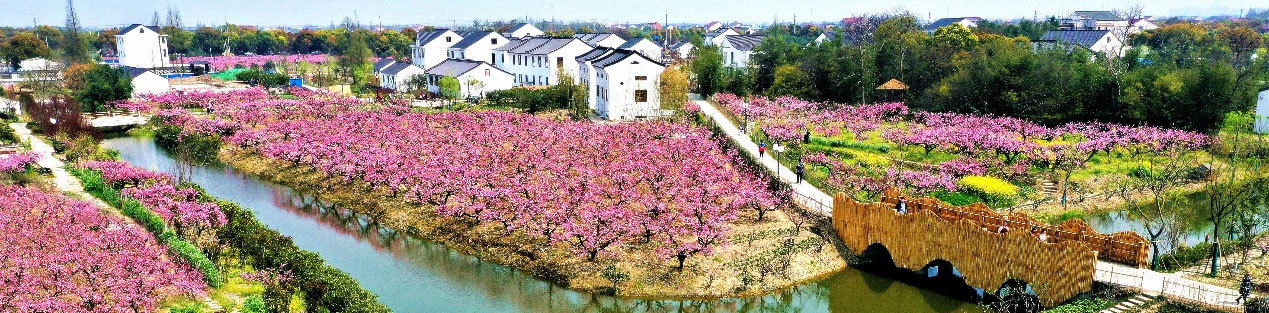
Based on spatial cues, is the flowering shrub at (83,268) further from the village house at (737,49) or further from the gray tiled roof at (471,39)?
the village house at (737,49)

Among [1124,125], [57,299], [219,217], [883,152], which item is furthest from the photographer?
[1124,125]

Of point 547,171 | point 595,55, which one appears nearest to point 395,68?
point 595,55

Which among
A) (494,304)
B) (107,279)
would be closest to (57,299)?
(107,279)

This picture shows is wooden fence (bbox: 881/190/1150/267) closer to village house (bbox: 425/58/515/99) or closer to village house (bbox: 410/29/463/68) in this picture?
village house (bbox: 425/58/515/99)

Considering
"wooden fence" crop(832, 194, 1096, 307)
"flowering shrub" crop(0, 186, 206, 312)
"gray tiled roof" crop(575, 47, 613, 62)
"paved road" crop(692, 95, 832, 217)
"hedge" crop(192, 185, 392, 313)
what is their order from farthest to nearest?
"gray tiled roof" crop(575, 47, 613, 62) → "paved road" crop(692, 95, 832, 217) → "wooden fence" crop(832, 194, 1096, 307) → "hedge" crop(192, 185, 392, 313) → "flowering shrub" crop(0, 186, 206, 312)

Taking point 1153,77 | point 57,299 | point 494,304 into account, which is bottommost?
point 494,304

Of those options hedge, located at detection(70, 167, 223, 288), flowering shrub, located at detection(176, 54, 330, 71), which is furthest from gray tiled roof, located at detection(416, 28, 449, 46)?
hedge, located at detection(70, 167, 223, 288)

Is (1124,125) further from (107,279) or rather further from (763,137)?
(107,279)
